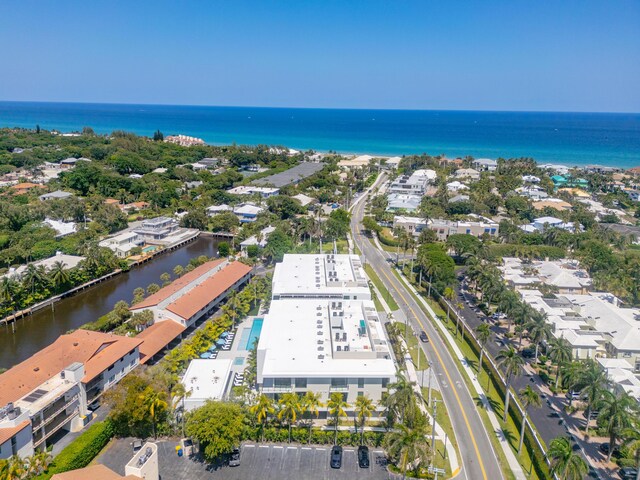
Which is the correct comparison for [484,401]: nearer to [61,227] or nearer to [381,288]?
[381,288]

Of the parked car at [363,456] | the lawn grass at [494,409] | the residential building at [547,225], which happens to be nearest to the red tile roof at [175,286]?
the parked car at [363,456]

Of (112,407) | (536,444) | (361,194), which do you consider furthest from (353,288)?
(361,194)

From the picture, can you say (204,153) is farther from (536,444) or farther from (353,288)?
(536,444)

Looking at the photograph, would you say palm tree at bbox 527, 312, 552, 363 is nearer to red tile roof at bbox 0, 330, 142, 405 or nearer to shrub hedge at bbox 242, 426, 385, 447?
shrub hedge at bbox 242, 426, 385, 447

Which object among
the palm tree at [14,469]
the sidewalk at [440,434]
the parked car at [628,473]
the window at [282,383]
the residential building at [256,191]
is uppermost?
the residential building at [256,191]

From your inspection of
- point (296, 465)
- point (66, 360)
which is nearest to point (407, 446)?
point (296, 465)

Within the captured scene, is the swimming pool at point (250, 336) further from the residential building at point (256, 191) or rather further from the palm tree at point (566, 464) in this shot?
the residential building at point (256, 191)

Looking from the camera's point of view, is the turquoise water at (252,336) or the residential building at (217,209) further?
the residential building at (217,209)
